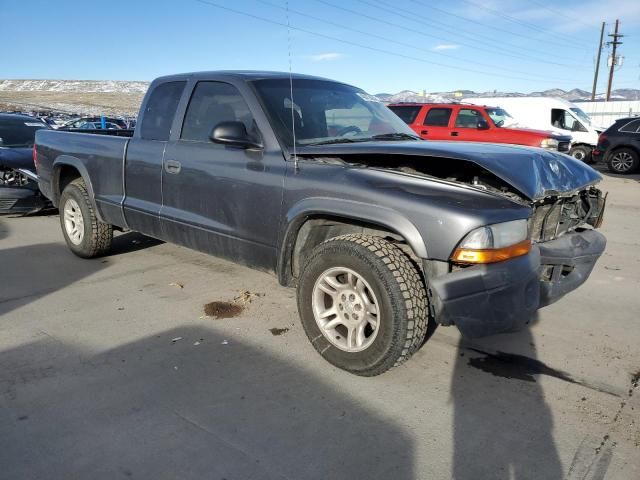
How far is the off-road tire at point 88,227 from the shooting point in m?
5.01

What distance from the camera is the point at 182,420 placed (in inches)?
99.5

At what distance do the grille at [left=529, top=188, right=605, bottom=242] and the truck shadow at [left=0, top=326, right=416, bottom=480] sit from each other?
4.97ft

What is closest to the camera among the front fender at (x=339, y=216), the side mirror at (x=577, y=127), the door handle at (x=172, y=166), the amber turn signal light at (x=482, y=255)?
the amber turn signal light at (x=482, y=255)

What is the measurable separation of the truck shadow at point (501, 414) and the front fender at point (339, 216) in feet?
2.86

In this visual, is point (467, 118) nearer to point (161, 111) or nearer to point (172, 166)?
point (161, 111)

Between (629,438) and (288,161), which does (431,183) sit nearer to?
(288,161)

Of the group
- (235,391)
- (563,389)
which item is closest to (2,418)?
(235,391)

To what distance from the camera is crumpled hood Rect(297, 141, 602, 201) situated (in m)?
2.75

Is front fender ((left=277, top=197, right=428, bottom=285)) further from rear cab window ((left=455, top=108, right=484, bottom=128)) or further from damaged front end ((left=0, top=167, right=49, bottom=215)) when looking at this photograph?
rear cab window ((left=455, top=108, right=484, bottom=128))

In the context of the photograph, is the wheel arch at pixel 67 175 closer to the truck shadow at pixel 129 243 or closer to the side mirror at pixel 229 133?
the truck shadow at pixel 129 243

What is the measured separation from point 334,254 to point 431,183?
2.24ft

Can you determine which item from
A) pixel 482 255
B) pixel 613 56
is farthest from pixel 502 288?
pixel 613 56

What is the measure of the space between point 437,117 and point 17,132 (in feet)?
31.3

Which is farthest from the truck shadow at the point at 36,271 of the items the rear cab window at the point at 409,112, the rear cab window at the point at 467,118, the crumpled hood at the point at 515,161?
the rear cab window at the point at 467,118
